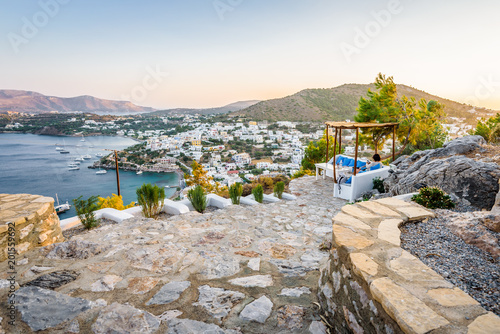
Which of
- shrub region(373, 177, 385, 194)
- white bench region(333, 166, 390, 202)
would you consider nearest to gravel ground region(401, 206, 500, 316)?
white bench region(333, 166, 390, 202)

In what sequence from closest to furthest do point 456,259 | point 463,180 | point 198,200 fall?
point 456,259 → point 463,180 → point 198,200

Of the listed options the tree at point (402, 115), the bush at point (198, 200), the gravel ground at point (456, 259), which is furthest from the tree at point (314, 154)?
the gravel ground at point (456, 259)

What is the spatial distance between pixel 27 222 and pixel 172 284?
5.57 feet

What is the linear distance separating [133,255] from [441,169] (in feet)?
15.1

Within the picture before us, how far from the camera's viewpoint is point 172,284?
1731 mm

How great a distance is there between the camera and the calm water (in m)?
27.4

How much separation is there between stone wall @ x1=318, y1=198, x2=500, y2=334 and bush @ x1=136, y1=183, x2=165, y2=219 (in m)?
3.34

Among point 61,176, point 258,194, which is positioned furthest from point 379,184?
point 61,176

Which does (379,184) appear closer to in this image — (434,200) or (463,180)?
(463,180)

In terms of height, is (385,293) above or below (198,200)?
above

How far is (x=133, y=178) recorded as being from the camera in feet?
111

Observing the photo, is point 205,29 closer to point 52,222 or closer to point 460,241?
point 52,222

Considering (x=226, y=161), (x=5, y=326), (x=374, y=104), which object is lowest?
(x=226, y=161)

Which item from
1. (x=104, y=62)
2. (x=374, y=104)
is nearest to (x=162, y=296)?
(x=374, y=104)
